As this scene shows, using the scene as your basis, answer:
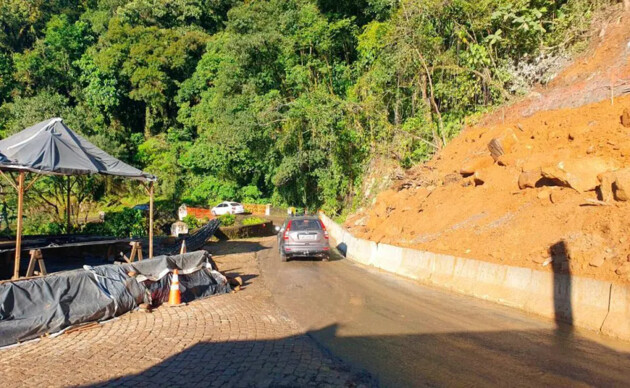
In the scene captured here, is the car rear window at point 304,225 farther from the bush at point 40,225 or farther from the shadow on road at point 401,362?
the bush at point 40,225

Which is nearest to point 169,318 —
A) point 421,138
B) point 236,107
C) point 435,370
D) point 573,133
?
point 435,370

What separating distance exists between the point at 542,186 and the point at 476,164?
4.40 m

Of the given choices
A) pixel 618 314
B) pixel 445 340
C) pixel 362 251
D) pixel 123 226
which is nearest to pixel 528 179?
pixel 362 251

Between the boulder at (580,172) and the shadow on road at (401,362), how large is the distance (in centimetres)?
632

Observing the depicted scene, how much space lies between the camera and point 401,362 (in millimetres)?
6160

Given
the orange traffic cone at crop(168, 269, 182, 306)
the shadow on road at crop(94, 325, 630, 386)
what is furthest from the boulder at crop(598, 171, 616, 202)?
the orange traffic cone at crop(168, 269, 182, 306)

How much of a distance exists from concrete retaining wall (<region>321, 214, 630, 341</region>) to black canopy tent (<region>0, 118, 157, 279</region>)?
8.56 metres

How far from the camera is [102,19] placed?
5947 cm

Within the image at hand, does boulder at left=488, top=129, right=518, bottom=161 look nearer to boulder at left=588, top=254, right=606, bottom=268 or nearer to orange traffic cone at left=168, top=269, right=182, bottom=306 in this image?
boulder at left=588, top=254, right=606, bottom=268

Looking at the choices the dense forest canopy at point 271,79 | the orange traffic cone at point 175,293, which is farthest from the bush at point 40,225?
the orange traffic cone at point 175,293

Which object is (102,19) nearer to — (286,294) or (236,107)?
(236,107)

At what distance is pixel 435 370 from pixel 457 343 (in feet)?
4.45

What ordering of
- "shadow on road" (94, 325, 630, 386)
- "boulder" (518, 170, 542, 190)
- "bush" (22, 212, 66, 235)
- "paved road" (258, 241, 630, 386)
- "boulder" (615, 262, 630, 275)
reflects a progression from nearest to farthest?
"shadow on road" (94, 325, 630, 386)
"paved road" (258, 241, 630, 386)
"boulder" (615, 262, 630, 275)
"boulder" (518, 170, 542, 190)
"bush" (22, 212, 66, 235)

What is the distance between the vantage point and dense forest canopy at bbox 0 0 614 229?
2448 cm
